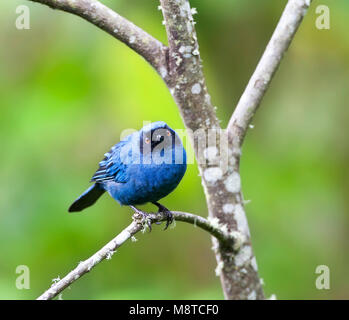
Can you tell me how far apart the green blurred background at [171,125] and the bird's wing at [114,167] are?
87cm

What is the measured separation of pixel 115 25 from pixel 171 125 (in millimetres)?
1913

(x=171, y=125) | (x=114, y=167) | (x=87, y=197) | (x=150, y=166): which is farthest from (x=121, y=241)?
(x=171, y=125)

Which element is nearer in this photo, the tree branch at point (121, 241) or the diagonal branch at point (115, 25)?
the tree branch at point (121, 241)

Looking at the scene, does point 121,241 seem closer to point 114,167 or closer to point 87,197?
point 114,167

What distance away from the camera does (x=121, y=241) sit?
2828mm

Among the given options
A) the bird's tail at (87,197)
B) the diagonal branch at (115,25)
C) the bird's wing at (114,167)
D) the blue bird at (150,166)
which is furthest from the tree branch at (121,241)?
the bird's tail at (87,197)

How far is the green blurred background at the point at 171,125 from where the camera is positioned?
515cm

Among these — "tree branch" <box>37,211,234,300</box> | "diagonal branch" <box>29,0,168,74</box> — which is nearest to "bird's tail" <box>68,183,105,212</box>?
"tree branch" <box>37,211,234,300</box>

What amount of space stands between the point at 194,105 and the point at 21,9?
2.50 meters

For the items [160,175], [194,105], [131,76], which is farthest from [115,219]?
[194,105]

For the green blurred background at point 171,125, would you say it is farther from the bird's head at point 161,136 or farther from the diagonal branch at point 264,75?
the diagonal branch at point 264,75

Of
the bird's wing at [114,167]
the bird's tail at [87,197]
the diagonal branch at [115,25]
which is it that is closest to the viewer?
the diagonal branch at [115,25]
